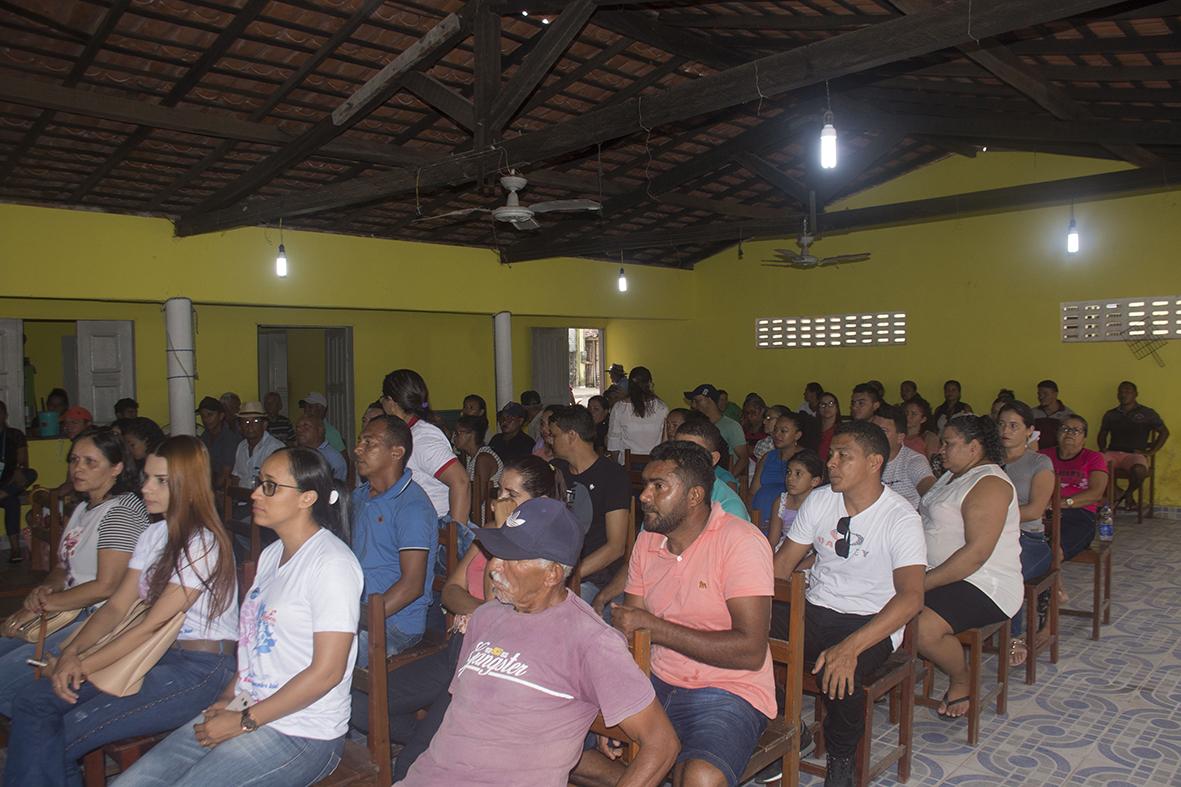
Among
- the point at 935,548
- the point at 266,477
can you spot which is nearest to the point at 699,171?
the point at 935,548

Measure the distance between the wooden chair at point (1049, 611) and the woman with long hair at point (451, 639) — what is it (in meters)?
2.52

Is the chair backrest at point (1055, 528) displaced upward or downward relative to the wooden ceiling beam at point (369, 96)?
downward

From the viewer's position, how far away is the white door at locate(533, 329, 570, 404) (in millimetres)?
12180

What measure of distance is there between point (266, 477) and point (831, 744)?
6.79ft

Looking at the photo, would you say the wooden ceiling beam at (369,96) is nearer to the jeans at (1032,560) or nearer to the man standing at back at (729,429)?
the man standing at back at (729,429)

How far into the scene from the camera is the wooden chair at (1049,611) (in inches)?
158

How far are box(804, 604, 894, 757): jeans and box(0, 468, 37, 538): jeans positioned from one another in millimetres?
6592

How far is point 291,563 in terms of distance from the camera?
7.35 ft

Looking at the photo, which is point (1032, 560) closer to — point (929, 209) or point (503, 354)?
point (929, 209)

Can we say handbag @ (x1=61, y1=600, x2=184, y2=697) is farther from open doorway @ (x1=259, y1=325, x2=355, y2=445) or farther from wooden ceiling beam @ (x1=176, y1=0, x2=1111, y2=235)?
open doorway @ (x1=259, y1=325, x2=355, y2=445)

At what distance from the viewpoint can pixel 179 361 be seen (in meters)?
7.11


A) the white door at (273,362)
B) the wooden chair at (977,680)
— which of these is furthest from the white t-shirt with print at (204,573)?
the white door at (273,362)

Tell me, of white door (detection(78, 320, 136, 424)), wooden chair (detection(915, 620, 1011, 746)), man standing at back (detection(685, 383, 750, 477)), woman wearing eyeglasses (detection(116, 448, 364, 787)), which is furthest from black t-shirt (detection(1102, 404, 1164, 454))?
white door (detection(78, 320, 136, 424))

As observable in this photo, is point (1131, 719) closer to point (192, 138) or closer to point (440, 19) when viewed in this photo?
point (440, 19)
